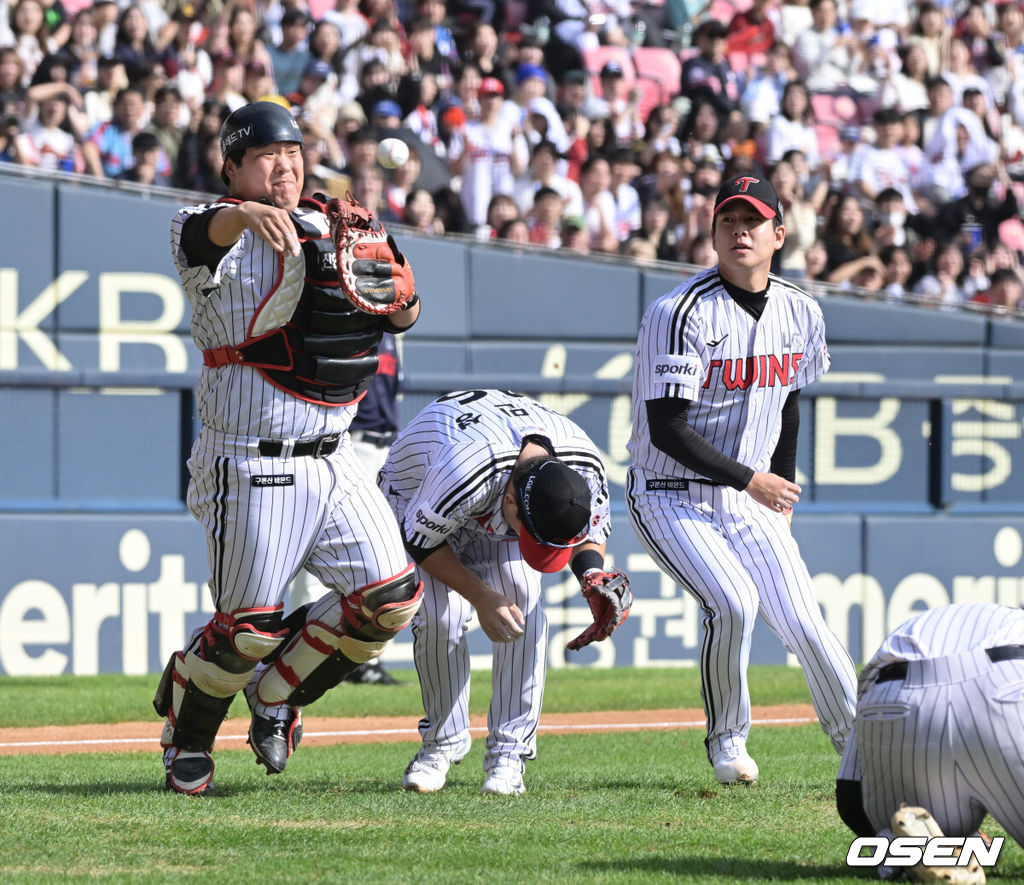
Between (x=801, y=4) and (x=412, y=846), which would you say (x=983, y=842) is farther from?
(x=801, y=4)

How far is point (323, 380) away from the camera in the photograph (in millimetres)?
4680

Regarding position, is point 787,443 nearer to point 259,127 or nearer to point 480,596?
point 480,596

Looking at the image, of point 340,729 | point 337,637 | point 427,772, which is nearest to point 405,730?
point 340,729

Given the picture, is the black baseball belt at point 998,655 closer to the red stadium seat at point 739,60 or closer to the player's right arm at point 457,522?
the player's right arm at point 457,522

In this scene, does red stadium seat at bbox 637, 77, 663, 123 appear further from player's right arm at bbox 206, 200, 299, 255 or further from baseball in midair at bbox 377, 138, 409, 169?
player's right arm at bbox 206, 200, 299, 255

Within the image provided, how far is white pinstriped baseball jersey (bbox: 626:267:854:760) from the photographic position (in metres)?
5.07

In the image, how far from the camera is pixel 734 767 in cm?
507

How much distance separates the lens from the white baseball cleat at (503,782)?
490cm

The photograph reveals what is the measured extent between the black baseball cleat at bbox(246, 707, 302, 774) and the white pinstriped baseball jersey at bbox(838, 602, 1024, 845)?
6.93 feet

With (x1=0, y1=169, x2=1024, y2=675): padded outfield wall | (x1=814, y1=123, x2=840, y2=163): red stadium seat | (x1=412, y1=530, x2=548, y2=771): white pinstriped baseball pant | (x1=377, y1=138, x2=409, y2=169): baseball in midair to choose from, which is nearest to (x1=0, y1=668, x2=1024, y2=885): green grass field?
(x1=412, y1=530, x2=548, y2=771): white pinstriped baseball pant

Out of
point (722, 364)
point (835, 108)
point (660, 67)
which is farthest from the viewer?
point (835, 108)

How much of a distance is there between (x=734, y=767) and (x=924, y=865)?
189cm

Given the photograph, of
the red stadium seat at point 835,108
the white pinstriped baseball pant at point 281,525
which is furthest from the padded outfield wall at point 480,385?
the white pinstriped baseball pant at point 281,525

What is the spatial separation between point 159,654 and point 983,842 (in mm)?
6575
